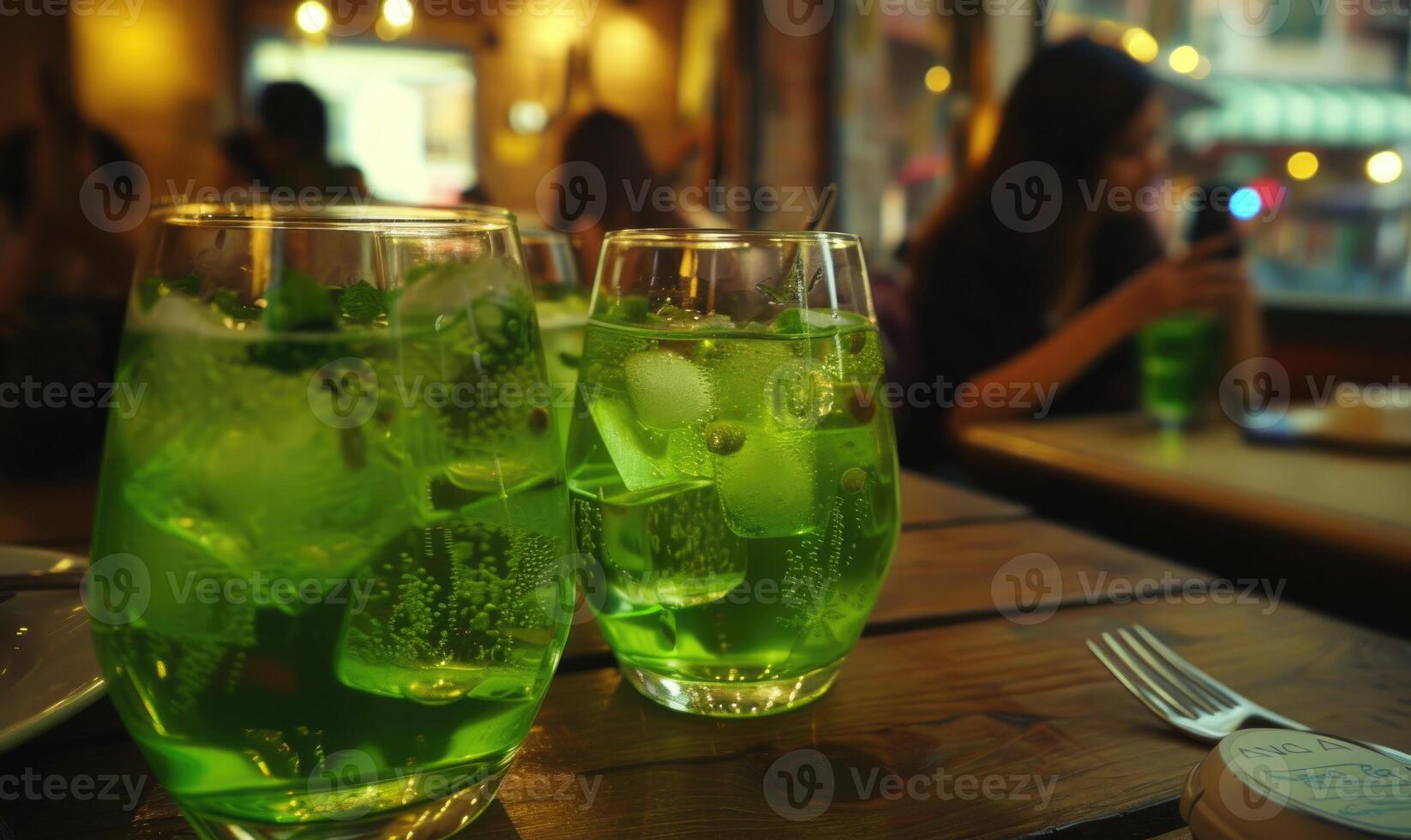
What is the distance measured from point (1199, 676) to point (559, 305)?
24.6 inches

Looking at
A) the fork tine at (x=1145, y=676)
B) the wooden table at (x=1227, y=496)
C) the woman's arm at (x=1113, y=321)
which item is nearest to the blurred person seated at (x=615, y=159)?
the woman's arm at (x=1113, y=321)

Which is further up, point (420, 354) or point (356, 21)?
point (356, 21)

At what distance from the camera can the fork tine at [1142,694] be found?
2.13 ft

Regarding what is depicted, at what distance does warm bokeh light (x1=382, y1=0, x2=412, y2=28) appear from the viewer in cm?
533

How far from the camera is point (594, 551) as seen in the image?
0.65m

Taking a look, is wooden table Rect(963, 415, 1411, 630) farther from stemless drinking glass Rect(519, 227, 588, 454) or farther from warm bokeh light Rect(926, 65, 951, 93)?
warm bokeh light Rect(926, 65, 951, 93)

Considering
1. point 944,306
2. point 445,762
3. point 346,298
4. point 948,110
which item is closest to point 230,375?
point 346,298

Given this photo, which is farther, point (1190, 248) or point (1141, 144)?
point (1141, 144)

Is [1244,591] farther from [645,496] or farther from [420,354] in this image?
[420,354]

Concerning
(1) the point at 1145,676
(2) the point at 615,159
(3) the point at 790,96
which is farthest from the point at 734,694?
(3) the point at 790,96

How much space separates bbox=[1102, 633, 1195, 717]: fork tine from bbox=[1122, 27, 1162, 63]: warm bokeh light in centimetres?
456

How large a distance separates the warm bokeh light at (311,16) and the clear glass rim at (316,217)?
5.79 m

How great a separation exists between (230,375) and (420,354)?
0.26 ft

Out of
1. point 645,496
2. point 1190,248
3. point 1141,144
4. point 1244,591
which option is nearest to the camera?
point 645,496
